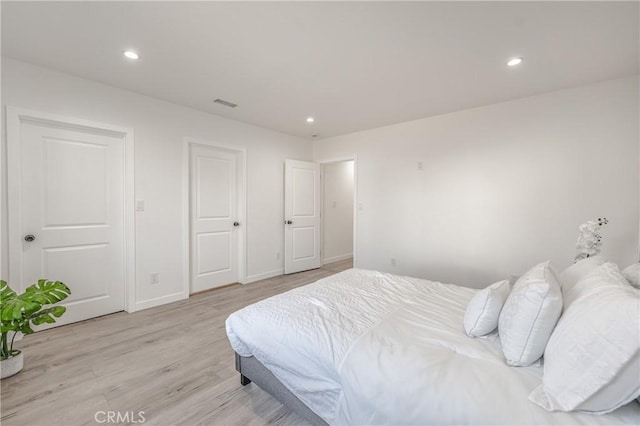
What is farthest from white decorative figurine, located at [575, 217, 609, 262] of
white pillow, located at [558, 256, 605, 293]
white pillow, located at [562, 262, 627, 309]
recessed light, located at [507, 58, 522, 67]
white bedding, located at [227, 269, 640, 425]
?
recessed light, located at [507, 58, 522, 67]

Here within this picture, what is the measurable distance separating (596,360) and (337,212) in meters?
5.11

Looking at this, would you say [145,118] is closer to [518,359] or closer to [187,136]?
[187,136]

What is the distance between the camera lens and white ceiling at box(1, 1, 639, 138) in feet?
5.64

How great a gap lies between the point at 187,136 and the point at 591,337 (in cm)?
389

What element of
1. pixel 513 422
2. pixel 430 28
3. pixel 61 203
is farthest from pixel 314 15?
pixel 61 203

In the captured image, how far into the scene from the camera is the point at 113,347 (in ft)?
7.45

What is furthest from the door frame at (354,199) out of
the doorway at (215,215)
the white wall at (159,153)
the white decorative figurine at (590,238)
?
the white decorative figurine at (590,238)

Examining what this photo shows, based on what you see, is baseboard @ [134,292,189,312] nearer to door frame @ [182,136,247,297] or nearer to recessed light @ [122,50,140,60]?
door frame @ [182,136,247,297]

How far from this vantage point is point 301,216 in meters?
4.85

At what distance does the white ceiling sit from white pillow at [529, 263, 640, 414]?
1.77 meters

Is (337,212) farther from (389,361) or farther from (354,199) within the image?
(389,361)

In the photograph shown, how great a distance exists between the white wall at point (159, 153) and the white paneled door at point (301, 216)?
→ 0.74ft

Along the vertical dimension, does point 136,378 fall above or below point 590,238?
below

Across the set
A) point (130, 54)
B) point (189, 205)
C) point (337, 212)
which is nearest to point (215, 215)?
point (189, 205)
